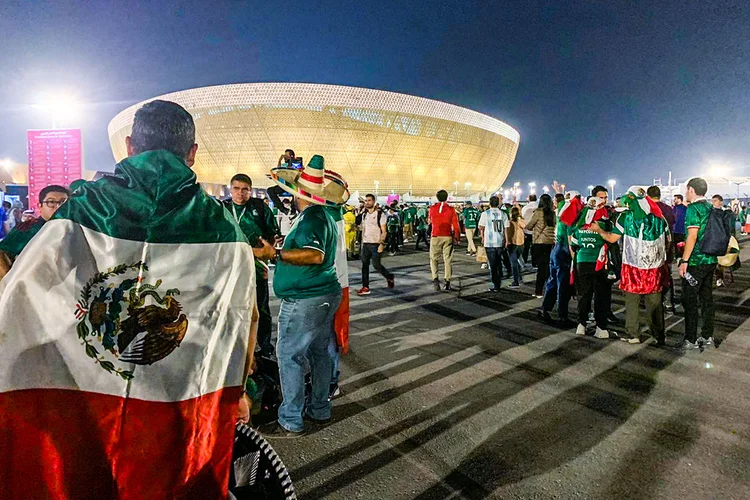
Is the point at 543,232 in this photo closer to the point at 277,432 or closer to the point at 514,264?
the point at 514,264

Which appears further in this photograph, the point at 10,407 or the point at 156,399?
the point at 156,399

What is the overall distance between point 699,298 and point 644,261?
77 centimetres

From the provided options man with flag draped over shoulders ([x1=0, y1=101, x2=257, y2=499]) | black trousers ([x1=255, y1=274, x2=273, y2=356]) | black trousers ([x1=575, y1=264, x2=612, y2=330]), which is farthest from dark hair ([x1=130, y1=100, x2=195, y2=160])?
black trousers ([x1=575, y1=264, x2=612, y2=330])

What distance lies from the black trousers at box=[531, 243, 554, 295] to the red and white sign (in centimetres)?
757

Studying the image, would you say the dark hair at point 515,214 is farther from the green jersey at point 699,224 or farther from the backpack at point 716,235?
the backpack at point 716,235

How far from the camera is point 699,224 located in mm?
4938

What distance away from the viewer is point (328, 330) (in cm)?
328

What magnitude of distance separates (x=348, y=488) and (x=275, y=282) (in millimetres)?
1364

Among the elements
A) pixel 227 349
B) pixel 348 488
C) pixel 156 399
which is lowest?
pixel 348 488

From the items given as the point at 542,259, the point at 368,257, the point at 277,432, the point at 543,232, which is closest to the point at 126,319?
the point at 277,432

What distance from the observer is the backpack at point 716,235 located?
482 centimetres

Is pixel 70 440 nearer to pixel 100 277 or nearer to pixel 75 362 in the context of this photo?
pixel 75 362

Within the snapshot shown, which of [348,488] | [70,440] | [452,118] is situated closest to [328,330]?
[348,488]

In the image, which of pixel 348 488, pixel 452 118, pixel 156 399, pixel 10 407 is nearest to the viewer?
pixel 10 407
